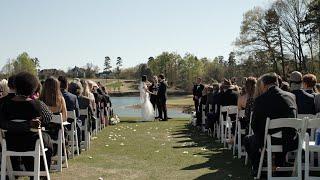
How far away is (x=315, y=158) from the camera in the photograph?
8.90 meters

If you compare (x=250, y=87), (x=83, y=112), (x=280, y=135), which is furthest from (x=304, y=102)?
(x=83, y=112)

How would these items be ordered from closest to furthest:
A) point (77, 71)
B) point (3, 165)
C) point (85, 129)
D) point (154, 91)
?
point (3, 165) → point (85, 129) → point (154, 91) → point (77, 71)

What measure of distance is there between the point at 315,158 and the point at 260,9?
53.5 meters

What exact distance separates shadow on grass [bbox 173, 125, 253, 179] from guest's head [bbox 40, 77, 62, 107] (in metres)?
2.73

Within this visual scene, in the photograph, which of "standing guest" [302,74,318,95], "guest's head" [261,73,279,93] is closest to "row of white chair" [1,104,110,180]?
"guest's head" [261,73,279,93]

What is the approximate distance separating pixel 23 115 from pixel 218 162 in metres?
4.32

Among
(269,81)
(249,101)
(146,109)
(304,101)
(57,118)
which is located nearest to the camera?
(269,81)

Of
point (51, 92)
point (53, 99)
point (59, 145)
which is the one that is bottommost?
point (59, 145)

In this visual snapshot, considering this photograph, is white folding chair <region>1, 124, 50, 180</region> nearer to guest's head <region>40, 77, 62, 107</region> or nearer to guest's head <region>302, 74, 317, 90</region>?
guest's head <region>40, 77, 62, 107</region>

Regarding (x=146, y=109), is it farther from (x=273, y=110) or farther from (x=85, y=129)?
(x=273, y=110)

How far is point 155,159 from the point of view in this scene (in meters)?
10.3

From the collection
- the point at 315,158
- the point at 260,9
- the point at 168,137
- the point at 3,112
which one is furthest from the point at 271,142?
the point at 260,9

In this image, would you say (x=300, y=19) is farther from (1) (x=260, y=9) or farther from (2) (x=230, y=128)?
(2) (x=230, y=128)

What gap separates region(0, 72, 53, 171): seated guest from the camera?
22.9ft
